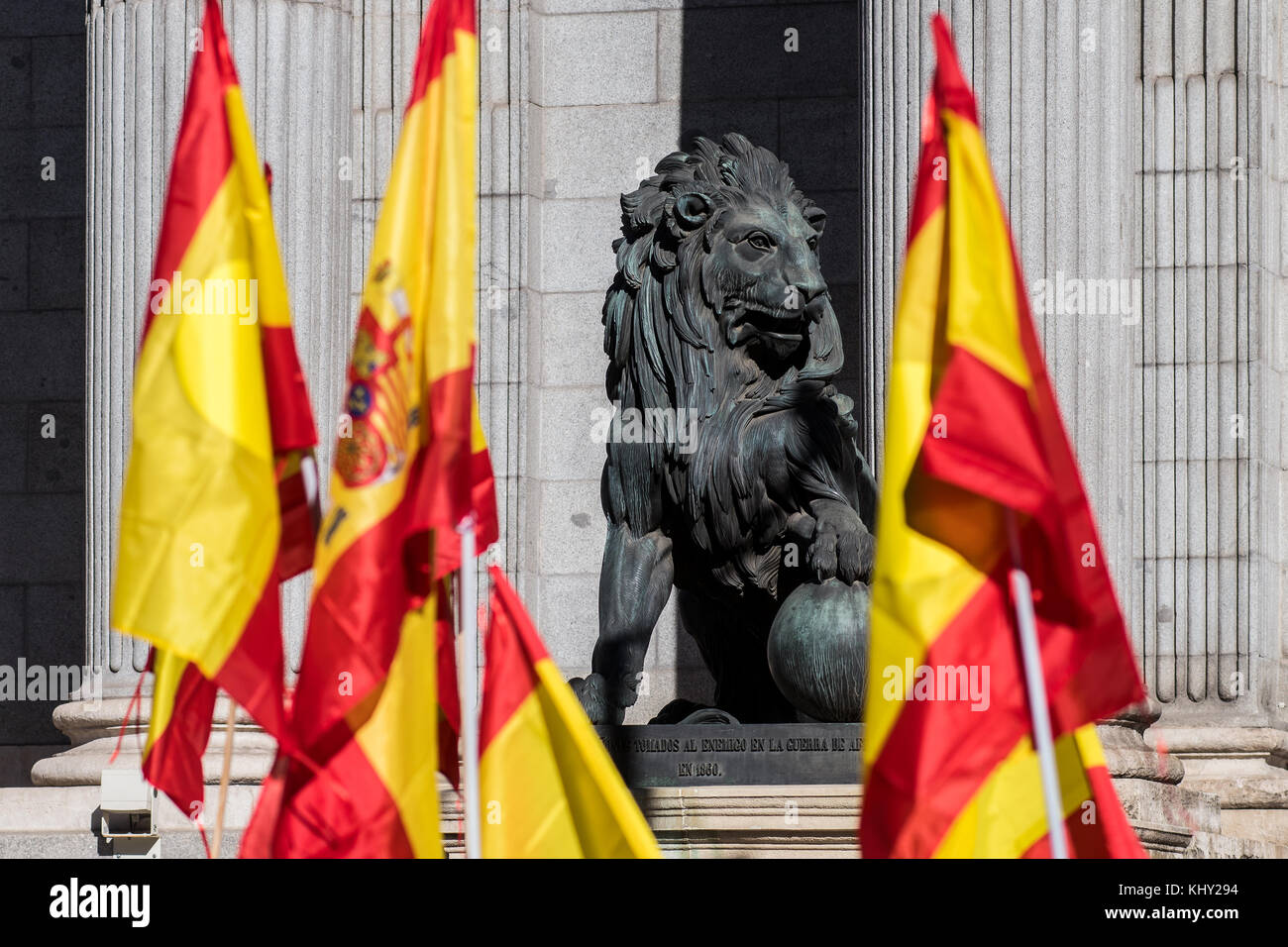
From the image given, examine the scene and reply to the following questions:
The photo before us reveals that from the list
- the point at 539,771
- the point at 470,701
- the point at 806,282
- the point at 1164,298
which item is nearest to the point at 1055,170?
the point at 1164,298

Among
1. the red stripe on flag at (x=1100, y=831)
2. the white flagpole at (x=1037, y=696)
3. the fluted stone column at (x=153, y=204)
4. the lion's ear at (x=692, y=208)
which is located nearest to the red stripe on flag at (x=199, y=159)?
the white flagpole at (x=1037, y=696)

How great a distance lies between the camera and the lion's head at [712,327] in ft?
39.6

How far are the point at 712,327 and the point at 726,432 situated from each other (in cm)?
52

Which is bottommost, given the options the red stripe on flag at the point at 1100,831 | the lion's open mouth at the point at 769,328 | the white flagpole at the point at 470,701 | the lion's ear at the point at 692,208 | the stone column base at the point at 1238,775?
the stone column base at the point at 1238,775

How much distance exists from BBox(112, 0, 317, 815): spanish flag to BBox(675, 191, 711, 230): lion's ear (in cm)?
392

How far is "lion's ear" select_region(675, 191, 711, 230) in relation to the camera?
40.1 ft

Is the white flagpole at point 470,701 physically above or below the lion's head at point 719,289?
below

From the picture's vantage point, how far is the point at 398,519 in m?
7.98

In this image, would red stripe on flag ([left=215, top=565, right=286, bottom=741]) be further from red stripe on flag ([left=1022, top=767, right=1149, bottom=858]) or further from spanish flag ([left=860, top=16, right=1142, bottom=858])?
red stripe on flag ([left=1022, top=767, right=1149, bottom=858])

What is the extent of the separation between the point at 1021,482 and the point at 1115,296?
750 centimetres

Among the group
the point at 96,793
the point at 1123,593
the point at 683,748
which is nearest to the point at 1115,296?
the point at 1123,593

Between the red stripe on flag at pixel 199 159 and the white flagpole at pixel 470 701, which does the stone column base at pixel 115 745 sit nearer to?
the red stripe on flag at pixel 199 159

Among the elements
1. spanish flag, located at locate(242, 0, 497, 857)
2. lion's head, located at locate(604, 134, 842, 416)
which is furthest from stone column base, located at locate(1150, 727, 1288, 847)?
spanish flag, located at locate(242, 0, 497, 857)

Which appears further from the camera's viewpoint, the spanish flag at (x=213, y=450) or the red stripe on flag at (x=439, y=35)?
the red stripe on flag at (x=439, y=35)
